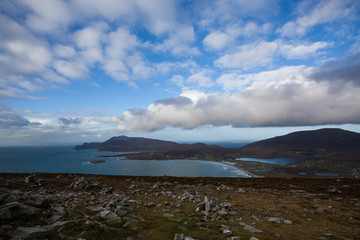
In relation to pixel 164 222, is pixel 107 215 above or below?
above

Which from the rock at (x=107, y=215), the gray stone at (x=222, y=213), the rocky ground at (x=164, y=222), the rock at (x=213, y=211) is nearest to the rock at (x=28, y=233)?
the rocky ground at (x=164, y=222)

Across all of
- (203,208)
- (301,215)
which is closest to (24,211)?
(203,208)

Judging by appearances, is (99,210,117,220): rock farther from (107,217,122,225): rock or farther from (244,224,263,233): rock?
(244,224,263,233): rock

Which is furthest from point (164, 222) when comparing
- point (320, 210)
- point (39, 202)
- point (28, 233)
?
point (320, 210)

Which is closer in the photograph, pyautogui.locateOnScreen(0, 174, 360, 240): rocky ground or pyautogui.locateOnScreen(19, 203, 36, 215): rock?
pyautogui.locateOnScreen(0, 174, 360, 240): rocky ground

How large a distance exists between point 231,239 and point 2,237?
11.1m

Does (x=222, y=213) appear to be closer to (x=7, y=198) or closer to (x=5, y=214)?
(x=5, y=214)

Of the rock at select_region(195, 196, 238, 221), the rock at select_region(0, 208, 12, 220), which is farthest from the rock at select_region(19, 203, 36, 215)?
the rock at select_region(195, 196, 238, 221)

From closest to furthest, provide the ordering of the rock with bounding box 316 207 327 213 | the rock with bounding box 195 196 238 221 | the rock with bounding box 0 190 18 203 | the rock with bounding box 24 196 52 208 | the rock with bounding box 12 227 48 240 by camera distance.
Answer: the rock with bounding box 12 227 48 240 < the rock with bounding box 0 190 18 203 < the rock with bounding box 24 196 52 208 < the rock with bounding box 195 196 238 221 < the rock with bounding box 316 207 327 213

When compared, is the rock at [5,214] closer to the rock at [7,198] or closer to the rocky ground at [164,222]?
the rocky ground at [164,222]

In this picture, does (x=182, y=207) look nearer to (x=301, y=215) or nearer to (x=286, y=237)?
(x=286, y=237)

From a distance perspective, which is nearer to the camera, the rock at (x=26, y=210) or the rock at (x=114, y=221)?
the rock at (x=26, y=210)

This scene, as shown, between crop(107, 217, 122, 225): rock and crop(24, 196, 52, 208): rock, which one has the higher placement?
crop(24, 196, 52, 208): rock

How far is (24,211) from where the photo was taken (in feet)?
30.8
